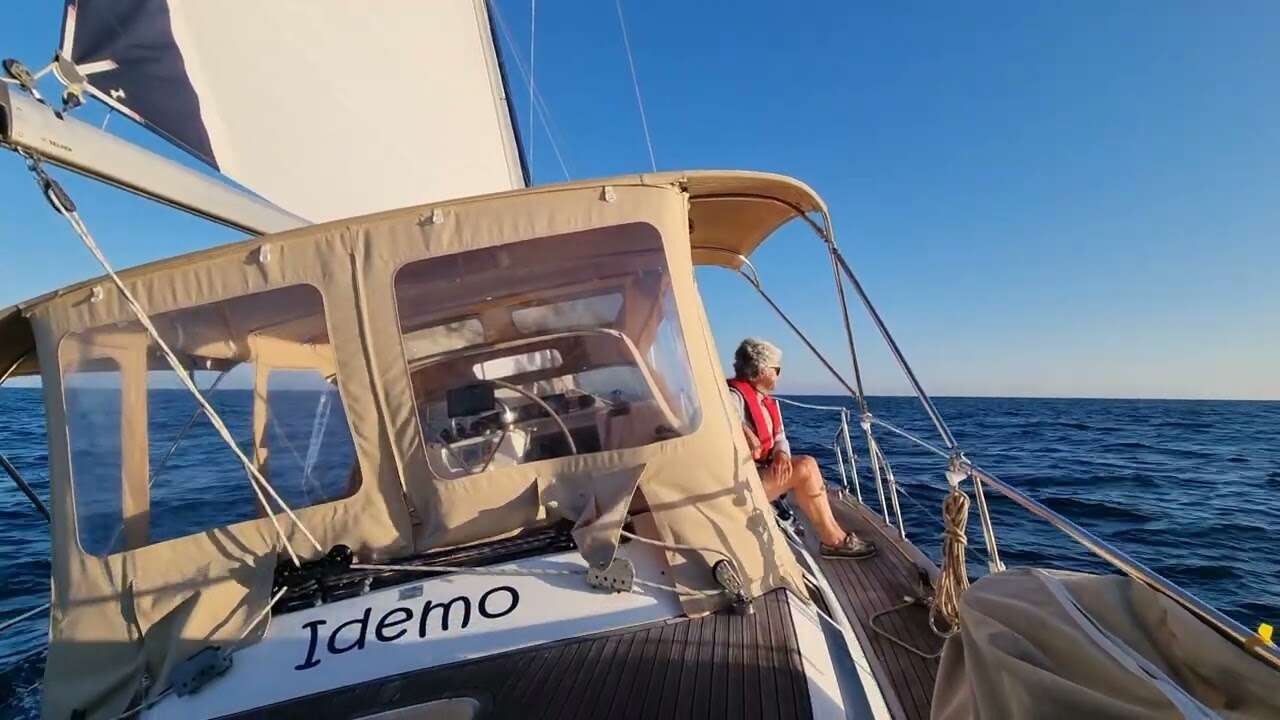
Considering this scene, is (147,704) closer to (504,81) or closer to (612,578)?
(612,578)

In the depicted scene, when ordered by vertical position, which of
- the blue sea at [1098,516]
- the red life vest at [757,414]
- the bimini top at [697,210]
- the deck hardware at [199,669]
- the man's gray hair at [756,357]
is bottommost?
Result: the blue sea at [1098,516]

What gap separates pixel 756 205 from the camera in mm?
3965

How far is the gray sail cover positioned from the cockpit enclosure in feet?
3.88

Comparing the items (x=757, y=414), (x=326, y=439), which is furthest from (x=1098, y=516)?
(x=326, y=439)

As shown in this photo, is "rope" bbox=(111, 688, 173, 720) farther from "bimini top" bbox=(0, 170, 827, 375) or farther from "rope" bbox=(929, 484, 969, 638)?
"rope" bbox=(929, 484, 969, 638)

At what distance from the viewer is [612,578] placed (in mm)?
2557

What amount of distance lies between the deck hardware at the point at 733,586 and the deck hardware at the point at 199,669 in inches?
77.9

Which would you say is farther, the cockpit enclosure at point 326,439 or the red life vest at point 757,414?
the red life vest at point 757,414

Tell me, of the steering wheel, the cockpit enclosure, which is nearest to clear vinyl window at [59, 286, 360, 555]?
the cockpit enclosure

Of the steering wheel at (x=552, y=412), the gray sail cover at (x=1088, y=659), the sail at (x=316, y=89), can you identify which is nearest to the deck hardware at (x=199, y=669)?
the steering wheel at (x=552, y=412)

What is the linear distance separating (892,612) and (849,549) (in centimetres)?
81

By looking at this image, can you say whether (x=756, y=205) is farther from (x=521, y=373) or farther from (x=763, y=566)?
(x=763, y=566)

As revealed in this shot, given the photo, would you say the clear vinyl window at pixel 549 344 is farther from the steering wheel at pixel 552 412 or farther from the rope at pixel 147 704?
the rope at pixel 147 704

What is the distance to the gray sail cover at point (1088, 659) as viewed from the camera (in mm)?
1165
